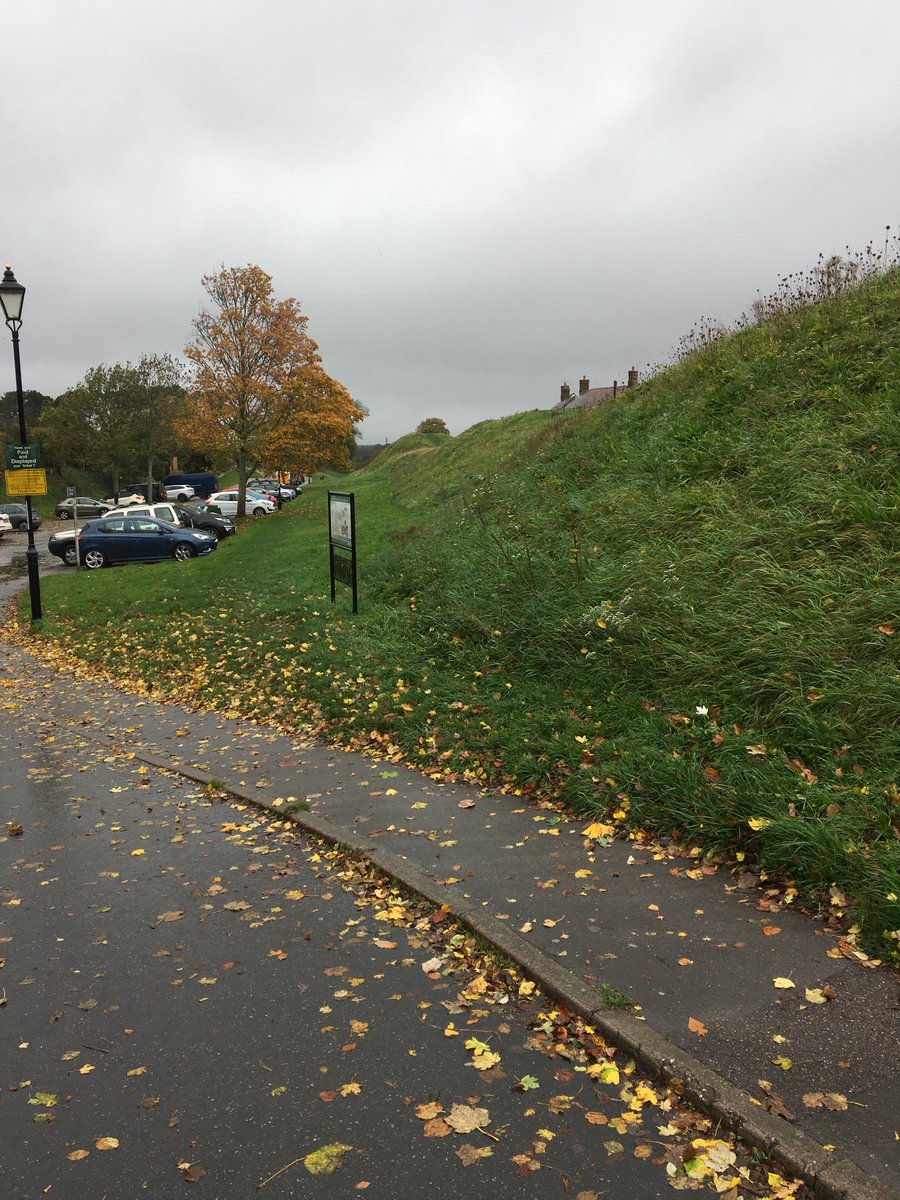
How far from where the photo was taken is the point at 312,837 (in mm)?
6375

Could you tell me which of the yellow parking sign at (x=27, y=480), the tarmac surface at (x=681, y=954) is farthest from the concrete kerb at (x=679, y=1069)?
the yellow parking sign at (x=27, y=480)

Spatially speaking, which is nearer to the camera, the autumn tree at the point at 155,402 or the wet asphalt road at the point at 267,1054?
the wet asphalt road at the point at 267,1054

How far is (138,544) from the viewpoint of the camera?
26.9 meters

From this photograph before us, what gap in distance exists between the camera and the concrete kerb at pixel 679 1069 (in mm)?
2848

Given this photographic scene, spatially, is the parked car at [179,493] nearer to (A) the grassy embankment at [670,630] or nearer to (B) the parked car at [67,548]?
(B) the parked car at [67,548]

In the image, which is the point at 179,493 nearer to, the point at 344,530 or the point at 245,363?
the point at 245,363

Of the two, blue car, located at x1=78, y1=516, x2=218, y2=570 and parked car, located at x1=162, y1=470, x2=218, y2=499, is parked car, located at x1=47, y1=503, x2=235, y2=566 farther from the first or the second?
parked car, located at x1=162, y1=470, x2=218, y2=499

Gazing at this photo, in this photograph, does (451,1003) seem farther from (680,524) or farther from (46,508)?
(46,508)

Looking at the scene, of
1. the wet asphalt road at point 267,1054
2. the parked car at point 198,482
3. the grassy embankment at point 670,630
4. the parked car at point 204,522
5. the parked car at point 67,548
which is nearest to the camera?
the wet asphalt road at point 267,1054

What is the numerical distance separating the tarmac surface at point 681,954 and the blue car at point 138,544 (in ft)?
68.2

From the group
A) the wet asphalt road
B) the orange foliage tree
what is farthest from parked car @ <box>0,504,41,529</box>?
the wet asphalt road

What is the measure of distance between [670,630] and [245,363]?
33.4 m

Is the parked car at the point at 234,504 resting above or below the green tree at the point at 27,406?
below

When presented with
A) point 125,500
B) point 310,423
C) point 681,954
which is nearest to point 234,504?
point 125,500
